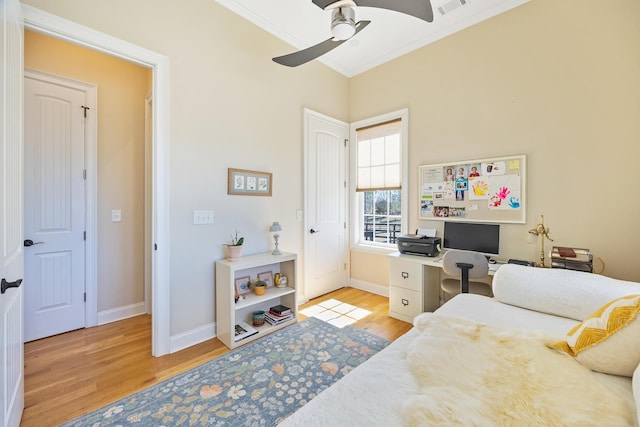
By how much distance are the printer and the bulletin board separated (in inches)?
14.4

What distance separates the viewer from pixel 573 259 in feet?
6.32

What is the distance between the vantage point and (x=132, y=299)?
2.85 m

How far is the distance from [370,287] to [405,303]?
2.93 feet

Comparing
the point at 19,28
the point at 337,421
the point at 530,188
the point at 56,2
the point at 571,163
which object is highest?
the point at 56,2

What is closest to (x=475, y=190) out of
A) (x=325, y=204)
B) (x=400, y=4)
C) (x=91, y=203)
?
(x=325, y=204)

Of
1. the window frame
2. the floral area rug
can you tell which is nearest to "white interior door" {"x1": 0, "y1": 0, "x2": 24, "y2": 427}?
the floral area rug

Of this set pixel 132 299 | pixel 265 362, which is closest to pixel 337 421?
pixel 265 362

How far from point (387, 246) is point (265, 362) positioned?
2157 millimetres

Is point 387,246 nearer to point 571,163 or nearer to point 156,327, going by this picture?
point 571,163

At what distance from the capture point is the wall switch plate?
7.47ft

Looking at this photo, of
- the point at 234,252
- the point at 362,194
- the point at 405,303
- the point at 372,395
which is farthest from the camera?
the point at 362,194

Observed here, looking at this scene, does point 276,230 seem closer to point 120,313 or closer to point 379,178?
point 379,178

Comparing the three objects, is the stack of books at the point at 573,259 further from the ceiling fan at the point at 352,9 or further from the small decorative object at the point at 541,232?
the ceiling fan at the point at 352,9

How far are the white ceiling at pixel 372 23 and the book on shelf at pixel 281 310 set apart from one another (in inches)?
107
